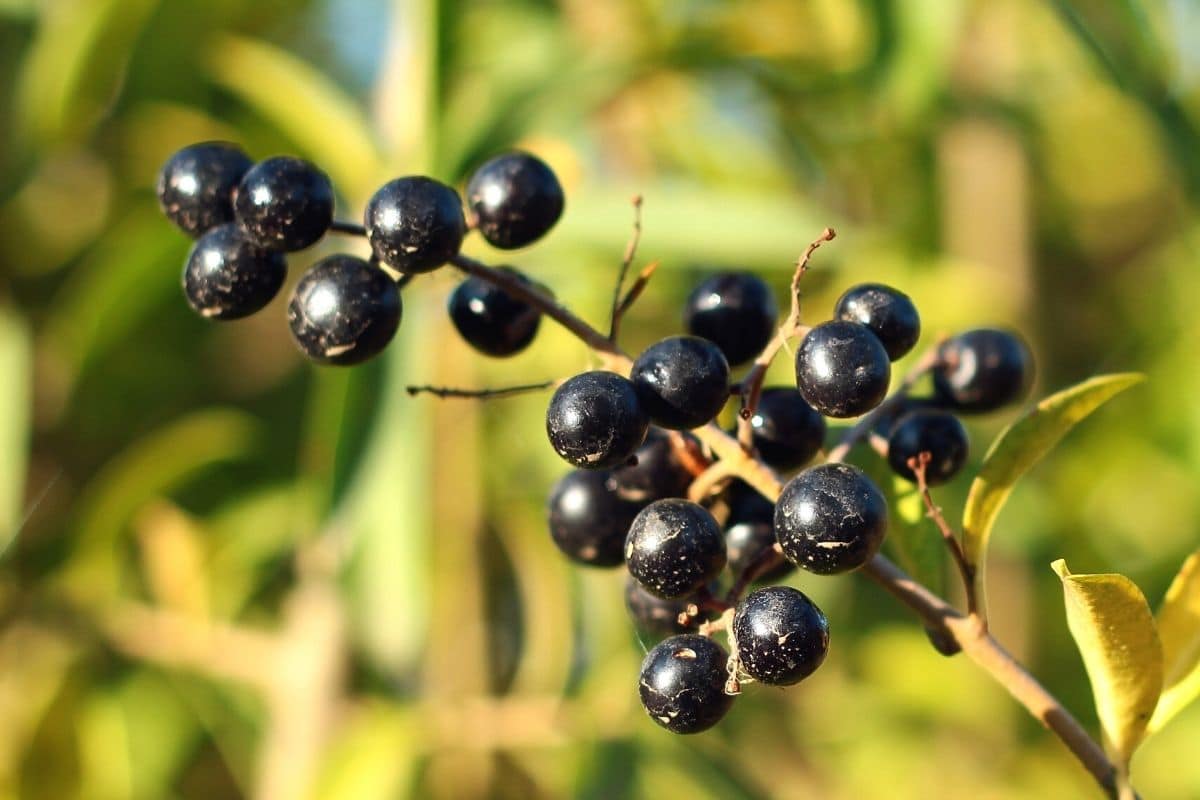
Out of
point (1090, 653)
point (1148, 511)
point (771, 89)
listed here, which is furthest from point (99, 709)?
point (1148, 511)

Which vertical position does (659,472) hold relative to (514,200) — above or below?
below

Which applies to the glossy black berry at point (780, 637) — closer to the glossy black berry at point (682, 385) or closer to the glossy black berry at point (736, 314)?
the glossy black berry at point (682, 385)

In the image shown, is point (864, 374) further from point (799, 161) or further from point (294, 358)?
point (294, 358)

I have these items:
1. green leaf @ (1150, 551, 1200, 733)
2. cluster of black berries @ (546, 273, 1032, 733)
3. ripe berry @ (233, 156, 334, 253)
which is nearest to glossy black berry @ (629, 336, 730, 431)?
cluster of black berries @ (546, 273, 1032, 733)

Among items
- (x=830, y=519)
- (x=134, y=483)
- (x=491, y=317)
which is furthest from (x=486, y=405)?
(x=830, y=519)

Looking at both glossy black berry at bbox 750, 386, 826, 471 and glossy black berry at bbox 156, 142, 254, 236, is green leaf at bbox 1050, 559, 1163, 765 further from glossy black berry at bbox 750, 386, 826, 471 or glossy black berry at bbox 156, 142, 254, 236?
glossy black berry at bbox 156, 142, 254, 236

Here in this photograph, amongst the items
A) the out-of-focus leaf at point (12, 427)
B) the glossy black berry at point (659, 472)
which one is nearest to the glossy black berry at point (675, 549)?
the glossy black berry at point (659, 472)

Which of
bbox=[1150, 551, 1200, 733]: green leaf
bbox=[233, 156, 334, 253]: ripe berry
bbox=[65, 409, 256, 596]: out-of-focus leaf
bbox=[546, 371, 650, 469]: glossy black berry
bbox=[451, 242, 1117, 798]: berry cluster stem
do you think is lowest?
bbox=[65, 409, 256, 596]: out-of-focus leaf

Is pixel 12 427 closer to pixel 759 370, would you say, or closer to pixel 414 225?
pixel 414 225
